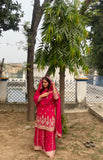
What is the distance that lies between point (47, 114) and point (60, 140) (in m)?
1.21

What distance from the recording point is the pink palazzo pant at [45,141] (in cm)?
316

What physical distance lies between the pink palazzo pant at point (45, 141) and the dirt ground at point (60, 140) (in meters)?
0.11

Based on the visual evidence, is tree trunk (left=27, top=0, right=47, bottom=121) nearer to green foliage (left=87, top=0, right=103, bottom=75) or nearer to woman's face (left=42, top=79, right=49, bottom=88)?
woman's face (left=42, top=79, right=49, bottom=88)

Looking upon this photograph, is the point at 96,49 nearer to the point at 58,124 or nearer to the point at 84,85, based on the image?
the point at 84,85

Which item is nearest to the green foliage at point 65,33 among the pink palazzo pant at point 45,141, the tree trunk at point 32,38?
the tree trunk at point 32,38

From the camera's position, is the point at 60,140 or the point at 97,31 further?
the point at 97,31

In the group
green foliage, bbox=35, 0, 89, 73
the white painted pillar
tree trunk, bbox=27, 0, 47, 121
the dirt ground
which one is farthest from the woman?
the white painted pillar

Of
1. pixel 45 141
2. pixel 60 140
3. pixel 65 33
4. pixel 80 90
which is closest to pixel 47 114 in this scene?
pixel 45 141

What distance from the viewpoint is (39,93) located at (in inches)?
127

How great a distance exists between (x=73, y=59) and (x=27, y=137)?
232 cm

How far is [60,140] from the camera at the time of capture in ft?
13.1

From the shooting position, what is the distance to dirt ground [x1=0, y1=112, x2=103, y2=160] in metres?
3.17

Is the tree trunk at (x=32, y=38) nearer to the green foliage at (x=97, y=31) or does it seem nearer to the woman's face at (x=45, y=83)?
the woman's face at (x=45, y=83)

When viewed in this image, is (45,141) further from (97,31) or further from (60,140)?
(97,31)
